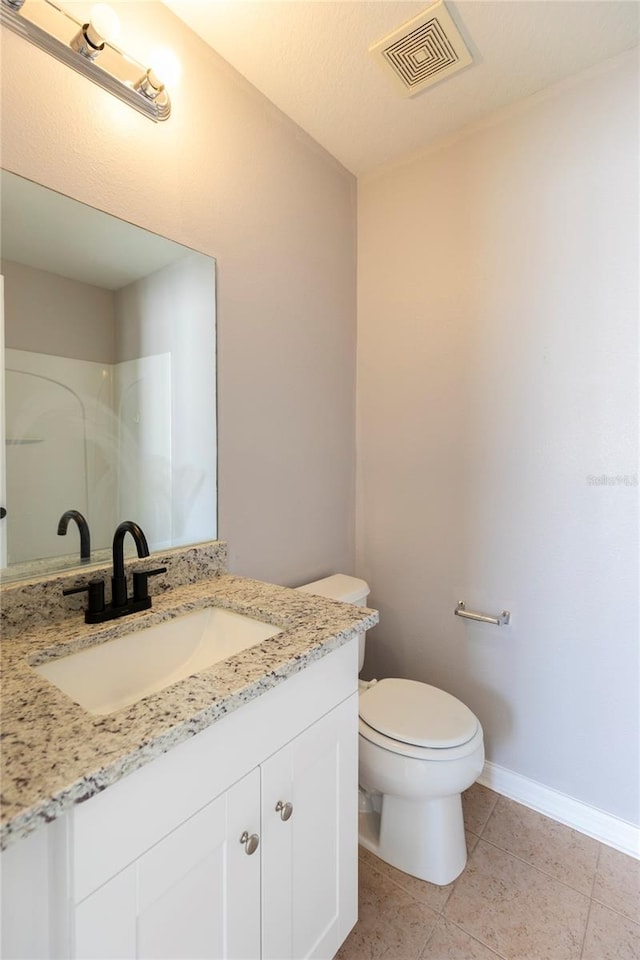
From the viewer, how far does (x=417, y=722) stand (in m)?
1.33

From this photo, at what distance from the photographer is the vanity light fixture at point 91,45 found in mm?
891

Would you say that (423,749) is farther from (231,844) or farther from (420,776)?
(231,844)

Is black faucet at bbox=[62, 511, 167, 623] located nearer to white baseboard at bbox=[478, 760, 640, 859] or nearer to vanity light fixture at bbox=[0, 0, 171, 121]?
vanity light fixture at bbox=[0, 0, 171, 121]

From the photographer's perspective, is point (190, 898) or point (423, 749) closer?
point (190, 898)

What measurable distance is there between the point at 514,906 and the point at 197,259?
208 centimetres

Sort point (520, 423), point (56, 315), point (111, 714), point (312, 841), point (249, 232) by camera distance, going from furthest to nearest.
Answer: point (520, 423) < point (249, 232) < point (56, 315) < point (312, 841) < point (111, 714)

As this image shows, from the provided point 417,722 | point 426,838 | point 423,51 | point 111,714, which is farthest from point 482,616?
point 423,51

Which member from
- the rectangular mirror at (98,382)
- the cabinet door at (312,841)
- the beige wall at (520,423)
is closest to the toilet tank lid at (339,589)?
the beige wall at (520,423)

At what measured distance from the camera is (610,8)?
1.19m

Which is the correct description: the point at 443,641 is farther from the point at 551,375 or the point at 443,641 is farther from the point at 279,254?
the point at 279,254

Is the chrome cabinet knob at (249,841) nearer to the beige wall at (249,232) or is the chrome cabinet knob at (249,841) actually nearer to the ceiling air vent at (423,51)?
the beige wall at (249,232)

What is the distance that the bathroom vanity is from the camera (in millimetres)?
542

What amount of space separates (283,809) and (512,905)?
0.92 meters

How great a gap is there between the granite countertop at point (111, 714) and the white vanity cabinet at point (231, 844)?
58mm
